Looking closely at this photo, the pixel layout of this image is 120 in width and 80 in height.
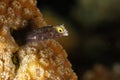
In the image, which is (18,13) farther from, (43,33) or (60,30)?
(60,30)

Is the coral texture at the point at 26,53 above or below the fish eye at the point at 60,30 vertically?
below

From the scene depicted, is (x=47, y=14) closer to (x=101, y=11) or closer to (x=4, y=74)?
(x=101, y=11)

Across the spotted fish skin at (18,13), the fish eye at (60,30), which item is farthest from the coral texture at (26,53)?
the fish eye at (60,30)

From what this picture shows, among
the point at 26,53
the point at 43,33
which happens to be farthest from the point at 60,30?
the point at 26,53

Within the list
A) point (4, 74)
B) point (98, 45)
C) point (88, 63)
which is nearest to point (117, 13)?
point (98, 45)

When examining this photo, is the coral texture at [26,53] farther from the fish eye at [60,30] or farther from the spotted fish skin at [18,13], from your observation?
the fish eye at [60,30]

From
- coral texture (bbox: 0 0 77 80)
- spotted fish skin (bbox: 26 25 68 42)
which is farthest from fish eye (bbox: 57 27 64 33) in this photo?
coral texture (bbox: 0 0 77 80)

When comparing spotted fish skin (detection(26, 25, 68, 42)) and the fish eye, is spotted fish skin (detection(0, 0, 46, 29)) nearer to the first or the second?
spotted fish skin (detection(26, 25, 68, 42))

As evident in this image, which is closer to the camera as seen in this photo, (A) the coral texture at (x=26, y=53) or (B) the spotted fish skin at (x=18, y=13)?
(A) the coral texture at (x=26, y=53)

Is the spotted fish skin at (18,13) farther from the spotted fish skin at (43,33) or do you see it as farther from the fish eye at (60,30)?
the fish eye at (60,30)
